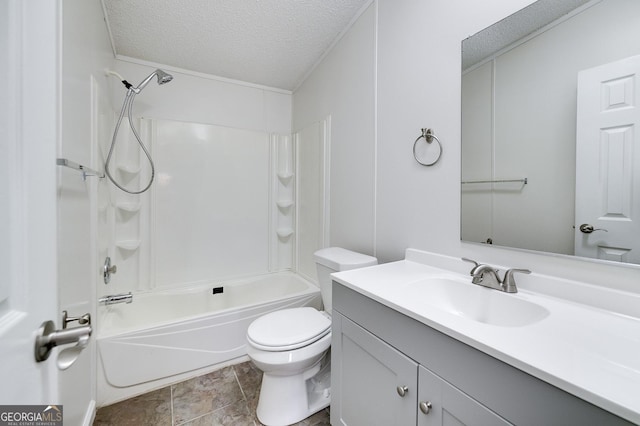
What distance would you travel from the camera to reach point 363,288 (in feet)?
3.13

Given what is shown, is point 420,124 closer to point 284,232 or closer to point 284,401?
point 284,401

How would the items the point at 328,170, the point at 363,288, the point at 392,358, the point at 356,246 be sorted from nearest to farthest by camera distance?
the point at 392,358
the point at 363,288
the point at 356,246
the point at 328,170

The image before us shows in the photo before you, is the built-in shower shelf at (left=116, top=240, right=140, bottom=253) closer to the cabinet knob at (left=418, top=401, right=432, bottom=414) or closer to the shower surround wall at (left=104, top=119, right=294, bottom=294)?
the shower surround wall at (left=104, top=119, right=294, bottom=294)

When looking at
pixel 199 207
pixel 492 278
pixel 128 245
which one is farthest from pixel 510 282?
pixel 128 245

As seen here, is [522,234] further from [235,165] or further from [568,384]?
[235,165]

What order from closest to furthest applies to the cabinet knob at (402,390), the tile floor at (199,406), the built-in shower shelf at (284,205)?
the cabinet knob at (402,390), the tile floor at (199,406), the built-in shower shelf at (284,205)

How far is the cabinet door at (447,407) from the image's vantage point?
604 millimetres

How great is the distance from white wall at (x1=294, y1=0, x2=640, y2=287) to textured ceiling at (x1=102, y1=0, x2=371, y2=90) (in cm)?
30

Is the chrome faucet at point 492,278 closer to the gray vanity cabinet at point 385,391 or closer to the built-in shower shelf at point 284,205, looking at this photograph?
the gray vanity cabinet at point 385,391

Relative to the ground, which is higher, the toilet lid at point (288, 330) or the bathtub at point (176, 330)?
the toilet lid at point (288, 330)

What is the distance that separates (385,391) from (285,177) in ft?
6.96

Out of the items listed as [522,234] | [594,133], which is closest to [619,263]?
[522,234]

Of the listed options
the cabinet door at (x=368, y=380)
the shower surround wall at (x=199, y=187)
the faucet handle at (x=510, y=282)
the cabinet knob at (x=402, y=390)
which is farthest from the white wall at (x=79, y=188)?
the faucet handle at (x=510, y=282)

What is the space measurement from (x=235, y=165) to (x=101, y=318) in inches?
60.9
